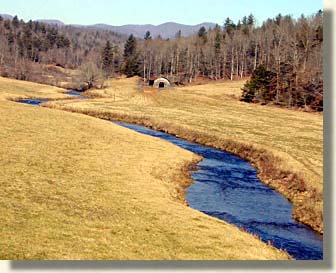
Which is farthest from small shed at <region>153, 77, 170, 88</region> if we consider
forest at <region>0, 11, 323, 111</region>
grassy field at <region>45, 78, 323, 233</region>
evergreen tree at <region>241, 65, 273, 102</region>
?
evergreen tree at <region>241, 65, 273, 102</region>

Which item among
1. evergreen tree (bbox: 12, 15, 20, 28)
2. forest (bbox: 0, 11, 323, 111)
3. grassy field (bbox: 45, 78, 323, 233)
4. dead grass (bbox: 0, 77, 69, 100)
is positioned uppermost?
evergreen tree (bbox: 12, 15, 20, 28)

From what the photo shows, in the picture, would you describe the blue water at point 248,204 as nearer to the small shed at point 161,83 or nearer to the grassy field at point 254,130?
the grassy field at point 254,130

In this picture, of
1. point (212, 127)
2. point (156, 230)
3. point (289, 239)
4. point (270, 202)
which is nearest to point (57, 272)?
point (156, 230)

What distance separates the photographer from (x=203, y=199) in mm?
23641

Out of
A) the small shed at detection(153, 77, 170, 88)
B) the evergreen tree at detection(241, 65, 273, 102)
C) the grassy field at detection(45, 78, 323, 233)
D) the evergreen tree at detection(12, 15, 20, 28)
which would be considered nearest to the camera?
the grassy field at detection(45, 78, 323, 233)

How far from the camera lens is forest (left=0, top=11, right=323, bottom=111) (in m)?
63.7

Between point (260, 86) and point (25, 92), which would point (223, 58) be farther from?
point (25, 92)

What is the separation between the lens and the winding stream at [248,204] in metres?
18.5

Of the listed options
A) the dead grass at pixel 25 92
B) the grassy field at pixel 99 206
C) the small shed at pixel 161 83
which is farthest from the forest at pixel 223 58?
the grassy field at pixel 99 206

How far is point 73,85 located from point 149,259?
299ft

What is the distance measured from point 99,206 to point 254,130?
2830 cm

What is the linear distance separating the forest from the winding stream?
30.0m

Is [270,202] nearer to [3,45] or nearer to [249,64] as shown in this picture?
[249,64]

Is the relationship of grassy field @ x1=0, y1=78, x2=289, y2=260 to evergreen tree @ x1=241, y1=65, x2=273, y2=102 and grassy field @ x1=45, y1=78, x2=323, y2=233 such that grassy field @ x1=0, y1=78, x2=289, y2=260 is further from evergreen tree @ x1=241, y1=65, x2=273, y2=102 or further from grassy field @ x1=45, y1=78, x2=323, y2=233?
evergreen tree @ x1=241, y1=65, x2=273, y2=102
